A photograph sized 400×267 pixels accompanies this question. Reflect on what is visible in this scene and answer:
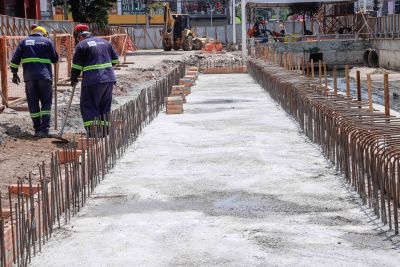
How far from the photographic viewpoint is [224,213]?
7.27 m

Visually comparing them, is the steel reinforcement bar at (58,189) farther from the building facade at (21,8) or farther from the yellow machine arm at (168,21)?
the yellow machine arm at (168,21)

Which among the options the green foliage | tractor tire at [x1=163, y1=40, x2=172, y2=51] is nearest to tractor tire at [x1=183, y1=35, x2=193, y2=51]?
tractor tire at [x1=163, y1=40, x2=172, y2=51]

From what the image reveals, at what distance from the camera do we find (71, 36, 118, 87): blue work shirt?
11094 millimetres

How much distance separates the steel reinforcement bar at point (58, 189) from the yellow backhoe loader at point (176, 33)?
40208 mm

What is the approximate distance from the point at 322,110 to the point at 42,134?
4266mm

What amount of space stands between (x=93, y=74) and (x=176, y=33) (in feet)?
137

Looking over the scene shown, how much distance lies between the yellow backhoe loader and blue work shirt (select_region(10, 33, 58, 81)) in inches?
1603

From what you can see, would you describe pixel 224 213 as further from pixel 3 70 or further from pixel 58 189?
pixel 3 70

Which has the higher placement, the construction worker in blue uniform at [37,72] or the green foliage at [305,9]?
the green foliage at [305,9]

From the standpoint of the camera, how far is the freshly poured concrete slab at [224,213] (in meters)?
5.95

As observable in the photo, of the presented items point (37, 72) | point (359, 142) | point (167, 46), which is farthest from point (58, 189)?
point (167, 46)

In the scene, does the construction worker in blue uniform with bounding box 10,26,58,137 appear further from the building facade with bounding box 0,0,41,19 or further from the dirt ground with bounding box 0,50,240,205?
the building facade with bounding box 0,0,41,19

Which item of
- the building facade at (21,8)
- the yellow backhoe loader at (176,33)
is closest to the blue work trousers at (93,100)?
the building facade at (21,8)

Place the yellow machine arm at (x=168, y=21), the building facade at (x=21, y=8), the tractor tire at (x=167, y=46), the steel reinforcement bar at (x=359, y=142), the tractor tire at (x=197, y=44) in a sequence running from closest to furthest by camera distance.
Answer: the steel reinforcement bar at (x=359, y=142) → the building facade at (x=21, y=8) → the yellow machine arm at (x=168, y=21) → the tractor tire at (x=167, y=46) → the tractor tire at (x=197, y=44)
